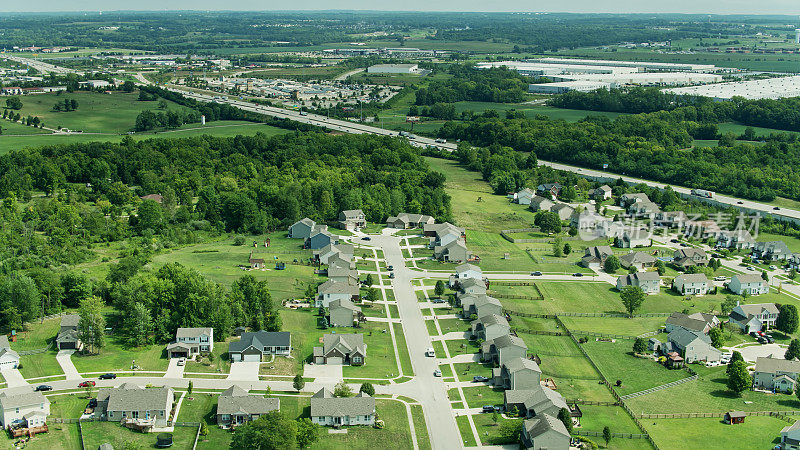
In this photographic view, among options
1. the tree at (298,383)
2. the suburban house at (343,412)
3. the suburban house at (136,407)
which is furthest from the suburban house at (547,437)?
the suburban house at (136,407)

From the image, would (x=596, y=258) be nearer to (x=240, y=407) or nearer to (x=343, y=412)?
(x=343, y=412)

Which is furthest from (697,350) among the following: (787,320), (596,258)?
(596,258)

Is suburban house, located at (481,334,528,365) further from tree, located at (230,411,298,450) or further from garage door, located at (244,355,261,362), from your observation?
tree, located at (230,411,298,450)

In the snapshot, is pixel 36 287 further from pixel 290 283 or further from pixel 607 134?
pixel 607 134

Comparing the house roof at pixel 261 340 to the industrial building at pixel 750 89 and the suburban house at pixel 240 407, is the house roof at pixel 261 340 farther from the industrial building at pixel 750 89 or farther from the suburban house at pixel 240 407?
the industrial building at pixel 750 89

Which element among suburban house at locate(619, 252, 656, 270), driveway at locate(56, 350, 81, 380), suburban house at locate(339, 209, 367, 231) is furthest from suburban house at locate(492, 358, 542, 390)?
suburban house at locate(339, 209, 367, 231)

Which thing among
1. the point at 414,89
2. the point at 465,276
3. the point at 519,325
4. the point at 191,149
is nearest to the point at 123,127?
the point at 191,149
